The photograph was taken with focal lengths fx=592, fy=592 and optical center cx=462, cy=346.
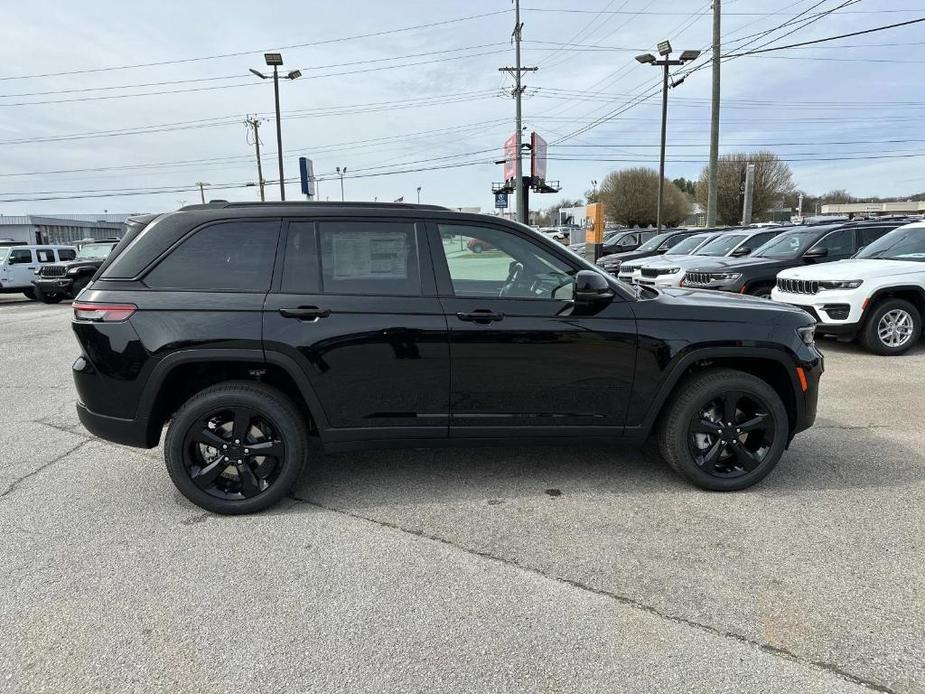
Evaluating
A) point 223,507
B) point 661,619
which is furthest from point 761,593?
point 223,507

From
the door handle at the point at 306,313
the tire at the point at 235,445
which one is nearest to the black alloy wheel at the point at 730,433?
the door handle at the point at 306,313

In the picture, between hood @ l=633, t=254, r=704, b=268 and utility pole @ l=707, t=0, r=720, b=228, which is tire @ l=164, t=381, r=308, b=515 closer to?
hood @ l=633, t=254, r=704, b=268

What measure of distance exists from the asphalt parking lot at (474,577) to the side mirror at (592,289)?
1.23 meters

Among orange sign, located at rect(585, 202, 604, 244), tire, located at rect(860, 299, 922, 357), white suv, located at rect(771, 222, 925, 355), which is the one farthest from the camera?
orange sign, located at rect(585, 202, 604, 244)

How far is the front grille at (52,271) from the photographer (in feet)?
57.1

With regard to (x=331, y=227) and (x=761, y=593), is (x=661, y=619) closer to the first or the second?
(x=761, y=593)

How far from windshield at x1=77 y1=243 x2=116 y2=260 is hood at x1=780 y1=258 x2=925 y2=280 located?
20455 millimetres

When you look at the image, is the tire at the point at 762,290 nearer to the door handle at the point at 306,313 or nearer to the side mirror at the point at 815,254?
the side mirror at the point at 815,254

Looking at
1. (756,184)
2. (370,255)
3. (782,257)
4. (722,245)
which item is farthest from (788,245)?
(756,184)

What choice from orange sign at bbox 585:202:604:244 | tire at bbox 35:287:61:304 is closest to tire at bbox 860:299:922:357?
orange sign at bbox 585:202:604:244

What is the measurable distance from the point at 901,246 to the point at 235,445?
9069 mm

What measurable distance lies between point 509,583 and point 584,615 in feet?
1.28

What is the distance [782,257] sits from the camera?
998cm

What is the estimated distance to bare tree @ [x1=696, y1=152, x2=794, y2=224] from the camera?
66750 mm
